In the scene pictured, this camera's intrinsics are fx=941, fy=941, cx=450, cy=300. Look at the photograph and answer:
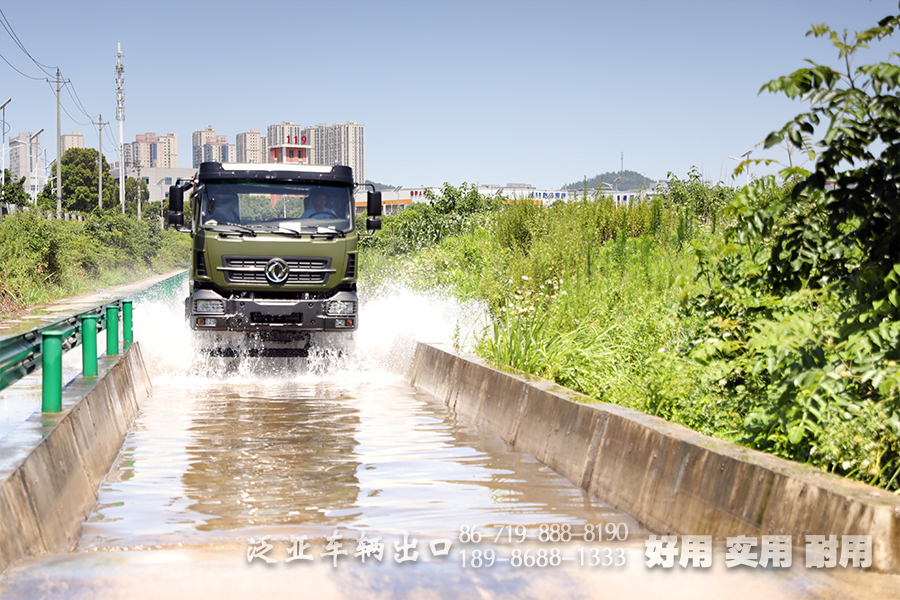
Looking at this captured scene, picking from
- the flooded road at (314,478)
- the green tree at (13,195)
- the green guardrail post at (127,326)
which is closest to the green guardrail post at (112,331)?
the flooded road at (314,478)

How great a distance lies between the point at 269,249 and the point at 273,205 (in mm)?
718

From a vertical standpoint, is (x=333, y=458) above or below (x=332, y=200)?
below

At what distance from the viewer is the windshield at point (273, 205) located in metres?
13.9

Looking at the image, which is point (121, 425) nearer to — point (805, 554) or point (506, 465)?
point (506, 465)

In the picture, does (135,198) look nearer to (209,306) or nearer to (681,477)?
(209,306)

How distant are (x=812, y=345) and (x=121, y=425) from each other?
6.95 m

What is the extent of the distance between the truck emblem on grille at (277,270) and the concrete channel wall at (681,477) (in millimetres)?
5155

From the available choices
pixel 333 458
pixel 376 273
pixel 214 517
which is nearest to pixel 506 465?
pixel 333 458

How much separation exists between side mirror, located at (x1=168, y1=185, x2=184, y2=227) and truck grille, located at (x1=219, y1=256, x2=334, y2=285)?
36.0 inches

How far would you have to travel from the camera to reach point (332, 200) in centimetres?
1437

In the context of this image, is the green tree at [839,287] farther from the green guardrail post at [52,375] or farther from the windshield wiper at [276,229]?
the windshield wiper at [276,229]

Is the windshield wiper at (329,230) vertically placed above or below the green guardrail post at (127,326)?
above

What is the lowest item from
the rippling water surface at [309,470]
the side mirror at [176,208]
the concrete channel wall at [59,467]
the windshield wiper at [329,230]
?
the rippling water surface at [309,470]

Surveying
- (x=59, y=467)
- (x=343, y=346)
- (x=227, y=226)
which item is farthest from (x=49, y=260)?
(x=59, y=467)
